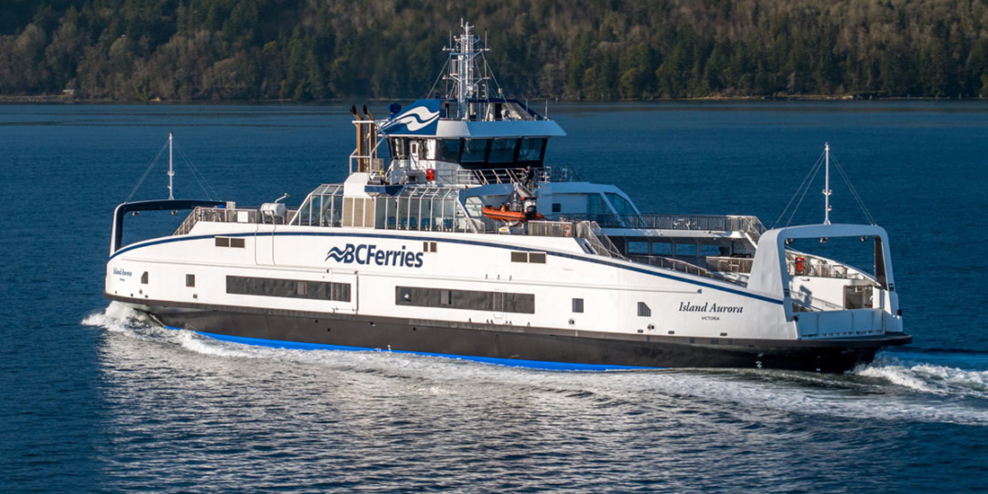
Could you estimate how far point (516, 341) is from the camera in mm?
40531

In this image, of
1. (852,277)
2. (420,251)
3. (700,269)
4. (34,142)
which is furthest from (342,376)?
(34,142)

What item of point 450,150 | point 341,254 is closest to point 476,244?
point 341,254

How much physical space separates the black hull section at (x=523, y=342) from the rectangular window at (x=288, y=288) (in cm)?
58

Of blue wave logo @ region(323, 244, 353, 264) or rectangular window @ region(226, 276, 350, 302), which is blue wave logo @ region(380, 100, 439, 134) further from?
rectangular window @ region(226, 276, 350, 302)

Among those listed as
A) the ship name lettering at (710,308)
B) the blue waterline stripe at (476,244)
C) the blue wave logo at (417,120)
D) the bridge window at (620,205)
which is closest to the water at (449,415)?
the ship name lettering at (710,308)

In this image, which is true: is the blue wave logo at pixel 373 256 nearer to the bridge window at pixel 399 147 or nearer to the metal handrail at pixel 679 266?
the bridge window at pixel 399 147

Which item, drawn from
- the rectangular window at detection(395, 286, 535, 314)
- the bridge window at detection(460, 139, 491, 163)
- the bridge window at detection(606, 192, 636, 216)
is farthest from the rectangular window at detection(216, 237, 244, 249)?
the bridge window at detection(606, 192, 636, 216)

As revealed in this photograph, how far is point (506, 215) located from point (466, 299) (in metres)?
2.80

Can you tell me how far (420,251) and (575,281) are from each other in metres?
5.13

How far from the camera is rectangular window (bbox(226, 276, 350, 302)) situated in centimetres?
4297

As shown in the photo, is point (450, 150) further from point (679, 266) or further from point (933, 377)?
point (933, 377)

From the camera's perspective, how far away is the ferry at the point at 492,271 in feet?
125

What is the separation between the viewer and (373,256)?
42406mm

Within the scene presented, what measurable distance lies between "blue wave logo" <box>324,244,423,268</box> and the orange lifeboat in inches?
96.0
